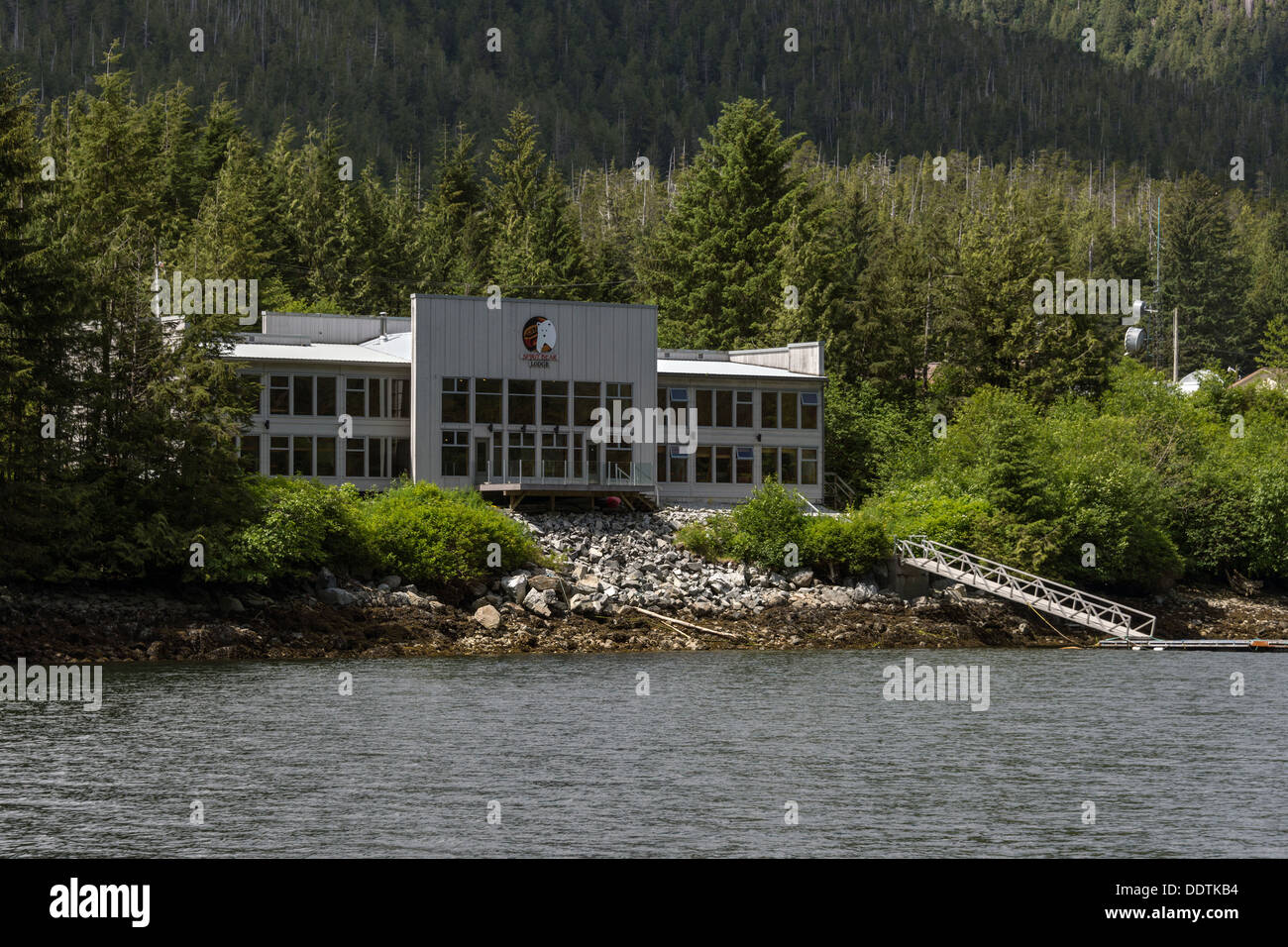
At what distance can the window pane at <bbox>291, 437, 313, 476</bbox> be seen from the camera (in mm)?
54781

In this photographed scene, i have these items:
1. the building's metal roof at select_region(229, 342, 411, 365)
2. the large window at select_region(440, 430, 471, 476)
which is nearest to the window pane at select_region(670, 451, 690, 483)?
the large window at select_region(440, 430, 471, 476)

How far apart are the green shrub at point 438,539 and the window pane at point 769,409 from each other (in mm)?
13798

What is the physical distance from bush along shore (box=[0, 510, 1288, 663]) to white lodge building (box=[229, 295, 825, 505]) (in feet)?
9.56

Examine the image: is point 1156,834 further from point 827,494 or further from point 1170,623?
point 827,494

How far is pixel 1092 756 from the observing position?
2836cm

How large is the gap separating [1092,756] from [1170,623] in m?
28.0

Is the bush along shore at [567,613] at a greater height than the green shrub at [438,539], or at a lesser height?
lesser

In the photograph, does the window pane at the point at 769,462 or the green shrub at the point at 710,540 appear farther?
the window pane at the point at 769,462

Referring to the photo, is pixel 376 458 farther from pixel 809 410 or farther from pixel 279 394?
pixel 809 410

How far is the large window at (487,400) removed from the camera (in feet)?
182

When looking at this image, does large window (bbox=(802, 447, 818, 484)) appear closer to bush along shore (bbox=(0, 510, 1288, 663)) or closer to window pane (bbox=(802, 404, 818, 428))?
window pane (bbox=(802, 404, 818, 428))
